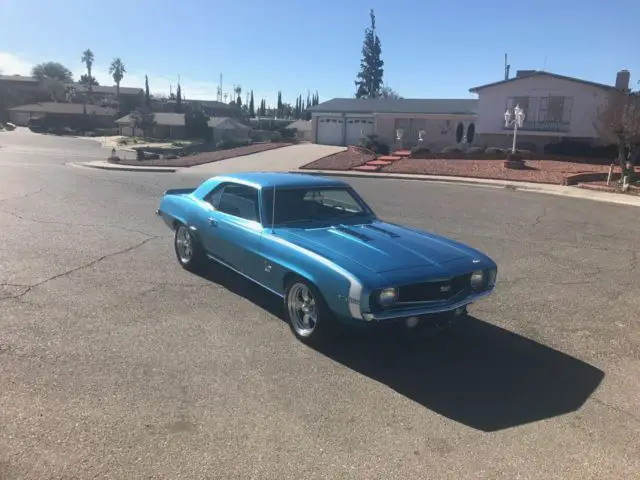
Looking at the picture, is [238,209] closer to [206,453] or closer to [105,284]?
[105,284]

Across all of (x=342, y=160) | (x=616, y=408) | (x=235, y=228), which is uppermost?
(x=235, y=228)

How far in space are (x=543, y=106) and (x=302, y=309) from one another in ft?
99.1

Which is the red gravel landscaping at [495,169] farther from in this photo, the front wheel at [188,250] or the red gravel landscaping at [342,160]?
the front wheel at [188,250]

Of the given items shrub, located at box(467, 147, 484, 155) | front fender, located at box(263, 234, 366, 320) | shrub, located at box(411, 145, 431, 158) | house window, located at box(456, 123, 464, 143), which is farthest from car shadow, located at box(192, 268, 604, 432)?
house window, located at box(456, 123, 464, 143)

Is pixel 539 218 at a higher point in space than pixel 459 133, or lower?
lower

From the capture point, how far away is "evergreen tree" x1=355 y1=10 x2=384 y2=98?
81375 millimetres

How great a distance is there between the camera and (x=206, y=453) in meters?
3.21

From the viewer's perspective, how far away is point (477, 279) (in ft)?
16.0

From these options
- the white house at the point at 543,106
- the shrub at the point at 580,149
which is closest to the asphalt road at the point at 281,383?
the shrub at the point at 580,149

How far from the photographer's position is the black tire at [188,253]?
22.1 ft

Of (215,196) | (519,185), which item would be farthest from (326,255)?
(519,185)

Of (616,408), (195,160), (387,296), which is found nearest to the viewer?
(616,408)

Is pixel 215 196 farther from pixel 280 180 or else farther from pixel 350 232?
pixel 350 232

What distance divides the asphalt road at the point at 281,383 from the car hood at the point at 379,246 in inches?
34.0
